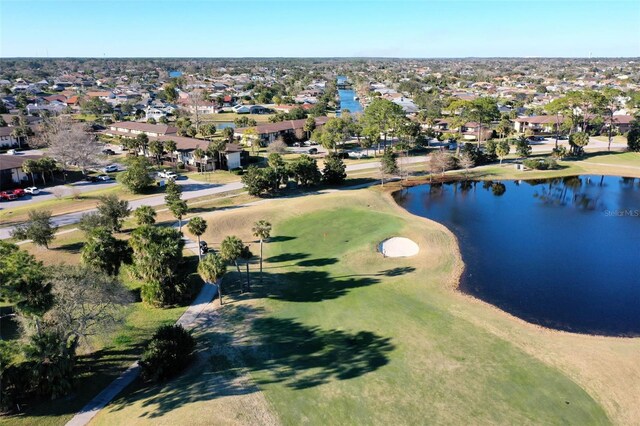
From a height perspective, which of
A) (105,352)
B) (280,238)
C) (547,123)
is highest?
(547,123)

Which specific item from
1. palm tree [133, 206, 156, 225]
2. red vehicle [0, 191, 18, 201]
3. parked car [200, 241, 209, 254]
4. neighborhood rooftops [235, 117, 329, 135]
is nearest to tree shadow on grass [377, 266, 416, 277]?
parked car [200, 241, 209, 254]

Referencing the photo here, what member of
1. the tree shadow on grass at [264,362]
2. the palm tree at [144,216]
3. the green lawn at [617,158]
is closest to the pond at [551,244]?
the green lawn at [617,158]

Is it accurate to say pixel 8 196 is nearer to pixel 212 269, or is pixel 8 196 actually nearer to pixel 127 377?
pixel 212 269

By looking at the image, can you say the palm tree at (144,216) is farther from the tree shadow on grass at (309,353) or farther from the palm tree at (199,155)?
the palm tree at (199,155)

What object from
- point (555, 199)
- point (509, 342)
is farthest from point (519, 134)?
point (509, 342)

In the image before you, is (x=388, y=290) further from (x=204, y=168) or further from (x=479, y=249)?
(x=204, y=168)

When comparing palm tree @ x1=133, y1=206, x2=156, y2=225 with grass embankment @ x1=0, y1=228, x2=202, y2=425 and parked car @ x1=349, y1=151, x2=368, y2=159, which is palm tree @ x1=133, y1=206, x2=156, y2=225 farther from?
parked car @ x1=349, y1=151, x2=368, y2=159

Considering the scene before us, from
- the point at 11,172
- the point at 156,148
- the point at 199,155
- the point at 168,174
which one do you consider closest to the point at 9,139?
the point at 11,172
